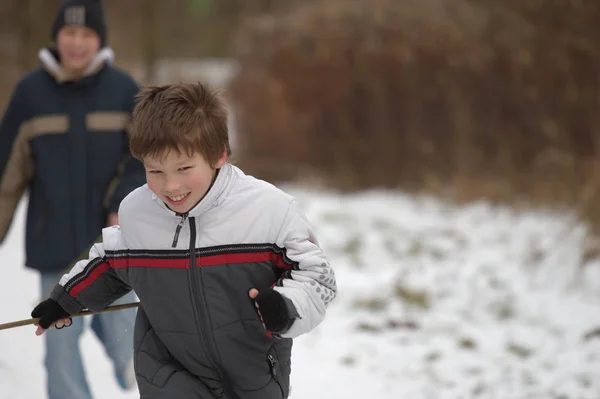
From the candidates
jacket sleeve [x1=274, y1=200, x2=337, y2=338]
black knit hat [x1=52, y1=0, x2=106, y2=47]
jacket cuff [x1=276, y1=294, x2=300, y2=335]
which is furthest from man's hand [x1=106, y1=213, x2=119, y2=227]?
jacket cuff [x1=276, y1=294, x2=300, y2=335]

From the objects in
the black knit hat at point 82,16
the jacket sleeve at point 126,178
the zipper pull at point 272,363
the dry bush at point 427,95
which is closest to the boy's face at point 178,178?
the zipper pull at point 272,363

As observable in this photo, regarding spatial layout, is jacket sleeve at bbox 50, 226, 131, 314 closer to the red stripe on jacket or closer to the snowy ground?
the red stripe on jacket

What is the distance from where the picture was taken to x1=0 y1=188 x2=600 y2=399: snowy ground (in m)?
4.66

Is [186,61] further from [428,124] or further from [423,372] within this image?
[423,372]

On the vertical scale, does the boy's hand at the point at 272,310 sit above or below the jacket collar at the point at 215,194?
below

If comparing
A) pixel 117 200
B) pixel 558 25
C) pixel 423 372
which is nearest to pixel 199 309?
pixel 117 200

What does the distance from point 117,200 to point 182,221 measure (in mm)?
1390

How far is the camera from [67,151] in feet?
11.8

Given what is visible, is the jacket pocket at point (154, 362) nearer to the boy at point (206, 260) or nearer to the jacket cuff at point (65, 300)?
the boy at point (206, 260)

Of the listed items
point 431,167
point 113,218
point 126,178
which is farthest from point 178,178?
point 431,167

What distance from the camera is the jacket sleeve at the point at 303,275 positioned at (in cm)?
211

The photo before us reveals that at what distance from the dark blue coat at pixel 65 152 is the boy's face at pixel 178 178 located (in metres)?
1.50

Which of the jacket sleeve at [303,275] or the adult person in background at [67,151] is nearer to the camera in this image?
the jacket sleeve at [303,275]

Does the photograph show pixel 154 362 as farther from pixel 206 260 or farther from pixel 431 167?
pixel 431 167
